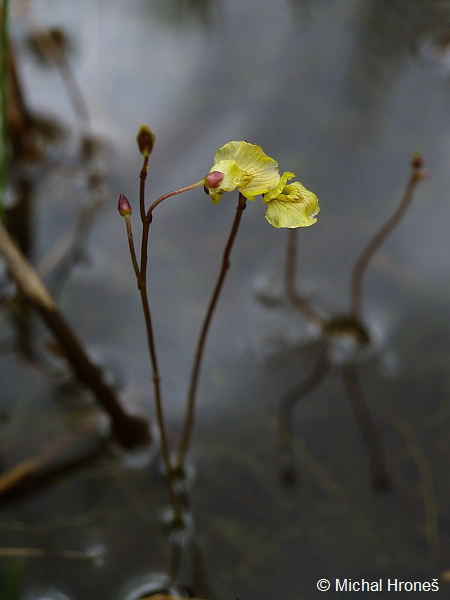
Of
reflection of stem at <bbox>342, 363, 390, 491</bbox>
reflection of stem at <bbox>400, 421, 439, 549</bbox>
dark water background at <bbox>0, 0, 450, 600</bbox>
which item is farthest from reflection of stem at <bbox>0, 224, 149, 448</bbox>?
reflection of stem at <bbox>400, 421, 439, 549</bbox>

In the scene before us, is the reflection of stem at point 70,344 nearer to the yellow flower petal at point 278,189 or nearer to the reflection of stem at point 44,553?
the reflection of stem at point 44,553

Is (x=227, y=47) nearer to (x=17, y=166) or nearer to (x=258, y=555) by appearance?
(x=17, y=166)

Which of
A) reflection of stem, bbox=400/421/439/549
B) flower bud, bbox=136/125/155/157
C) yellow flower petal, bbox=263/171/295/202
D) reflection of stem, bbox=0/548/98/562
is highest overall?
flower bud, bbox=136/125/155/157

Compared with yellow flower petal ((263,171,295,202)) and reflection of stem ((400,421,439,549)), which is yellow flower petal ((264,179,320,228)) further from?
reflection of stem ((400,421,439,549))

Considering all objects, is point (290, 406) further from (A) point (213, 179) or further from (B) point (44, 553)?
(A) point (213, 179)

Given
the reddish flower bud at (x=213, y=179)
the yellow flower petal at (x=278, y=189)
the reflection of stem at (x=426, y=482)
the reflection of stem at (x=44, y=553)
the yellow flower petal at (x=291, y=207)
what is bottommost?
the reflection of stem at (x=44, y=553)

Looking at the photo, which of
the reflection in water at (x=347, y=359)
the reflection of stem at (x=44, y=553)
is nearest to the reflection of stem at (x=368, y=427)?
the reflection in water at (x=347, y=359)
